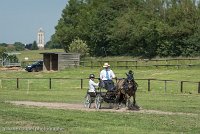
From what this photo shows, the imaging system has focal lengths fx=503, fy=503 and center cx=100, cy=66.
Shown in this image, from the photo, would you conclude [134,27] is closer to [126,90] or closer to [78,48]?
[78,48]

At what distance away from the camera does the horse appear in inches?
791

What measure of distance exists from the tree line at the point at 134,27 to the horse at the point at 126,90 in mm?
66452

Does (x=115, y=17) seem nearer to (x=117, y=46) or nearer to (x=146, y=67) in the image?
(x=117, y=46)

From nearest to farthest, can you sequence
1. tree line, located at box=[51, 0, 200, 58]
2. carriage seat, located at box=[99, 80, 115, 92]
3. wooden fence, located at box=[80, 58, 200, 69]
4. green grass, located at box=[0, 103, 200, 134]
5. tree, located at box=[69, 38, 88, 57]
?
green grass, located at box=[0, 103, 200, 134] < carriage seat, located at box=[99, 80, 115, 92] < wooden fence, located at box=[80, 58, 200, 69] < tree line, located at box=[51, 0, 200, 58] < tree, located at box=[69, 38, 88, 57]

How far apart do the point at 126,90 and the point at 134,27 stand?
80287 millimetres

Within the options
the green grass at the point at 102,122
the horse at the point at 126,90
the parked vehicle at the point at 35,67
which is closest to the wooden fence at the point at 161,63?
the parked vehicle at the point at 35,67

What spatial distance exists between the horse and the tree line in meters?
66.5

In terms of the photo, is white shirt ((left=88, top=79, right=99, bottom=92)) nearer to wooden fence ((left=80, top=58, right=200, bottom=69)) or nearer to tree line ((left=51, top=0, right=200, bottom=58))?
wooden fence ((left=80, top=58, right=200, bottom=69))

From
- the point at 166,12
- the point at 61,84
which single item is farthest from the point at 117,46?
the point at 61,84

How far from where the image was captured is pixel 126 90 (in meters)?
20.3

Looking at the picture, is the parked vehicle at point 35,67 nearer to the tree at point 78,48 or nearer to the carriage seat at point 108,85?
the tree at point 78,48

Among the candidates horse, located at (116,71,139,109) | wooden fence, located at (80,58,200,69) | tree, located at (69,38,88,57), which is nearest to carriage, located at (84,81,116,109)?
horse, located at (116,71,139,109)

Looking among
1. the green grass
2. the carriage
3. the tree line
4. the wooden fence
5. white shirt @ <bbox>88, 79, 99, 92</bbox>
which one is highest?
the tree line

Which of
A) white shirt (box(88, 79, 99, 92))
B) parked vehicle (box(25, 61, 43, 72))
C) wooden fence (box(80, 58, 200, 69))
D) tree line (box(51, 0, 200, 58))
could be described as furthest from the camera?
tree line (box(51, 0, 200, 58))
